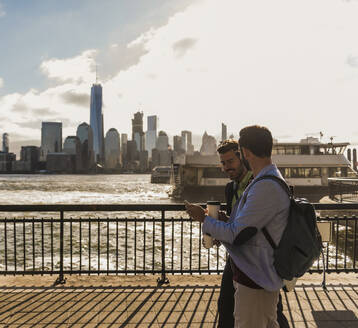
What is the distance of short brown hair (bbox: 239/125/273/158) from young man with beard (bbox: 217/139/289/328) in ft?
1.76

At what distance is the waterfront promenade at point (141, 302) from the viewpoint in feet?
12.4

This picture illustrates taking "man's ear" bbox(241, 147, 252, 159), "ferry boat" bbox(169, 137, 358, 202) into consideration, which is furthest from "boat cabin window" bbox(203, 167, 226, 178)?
"man's ear" bbox(241, 147, 252, 159)

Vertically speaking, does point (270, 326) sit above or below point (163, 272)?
above

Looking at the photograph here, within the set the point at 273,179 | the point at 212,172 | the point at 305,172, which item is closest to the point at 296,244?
the point at 273,179

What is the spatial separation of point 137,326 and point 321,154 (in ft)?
140

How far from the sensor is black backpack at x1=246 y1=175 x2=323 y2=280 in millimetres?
2006

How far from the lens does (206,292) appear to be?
461 cm

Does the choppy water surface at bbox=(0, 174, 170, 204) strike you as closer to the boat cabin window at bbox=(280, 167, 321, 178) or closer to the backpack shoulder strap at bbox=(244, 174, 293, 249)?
the boat cabin window at bbox=(280, 167, 321, 178)

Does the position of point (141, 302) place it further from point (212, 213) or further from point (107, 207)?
point (212, 213)

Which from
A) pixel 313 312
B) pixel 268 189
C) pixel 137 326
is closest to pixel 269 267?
pixel 268 189

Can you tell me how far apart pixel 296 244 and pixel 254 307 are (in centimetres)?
53

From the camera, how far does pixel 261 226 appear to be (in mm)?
2020

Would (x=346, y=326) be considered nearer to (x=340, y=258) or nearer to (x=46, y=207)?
(x=46, y=207)

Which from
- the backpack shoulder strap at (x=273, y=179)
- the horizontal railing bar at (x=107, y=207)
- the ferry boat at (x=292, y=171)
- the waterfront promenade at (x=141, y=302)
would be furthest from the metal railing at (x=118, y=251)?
the ferry boat at (x=292, y=171)
